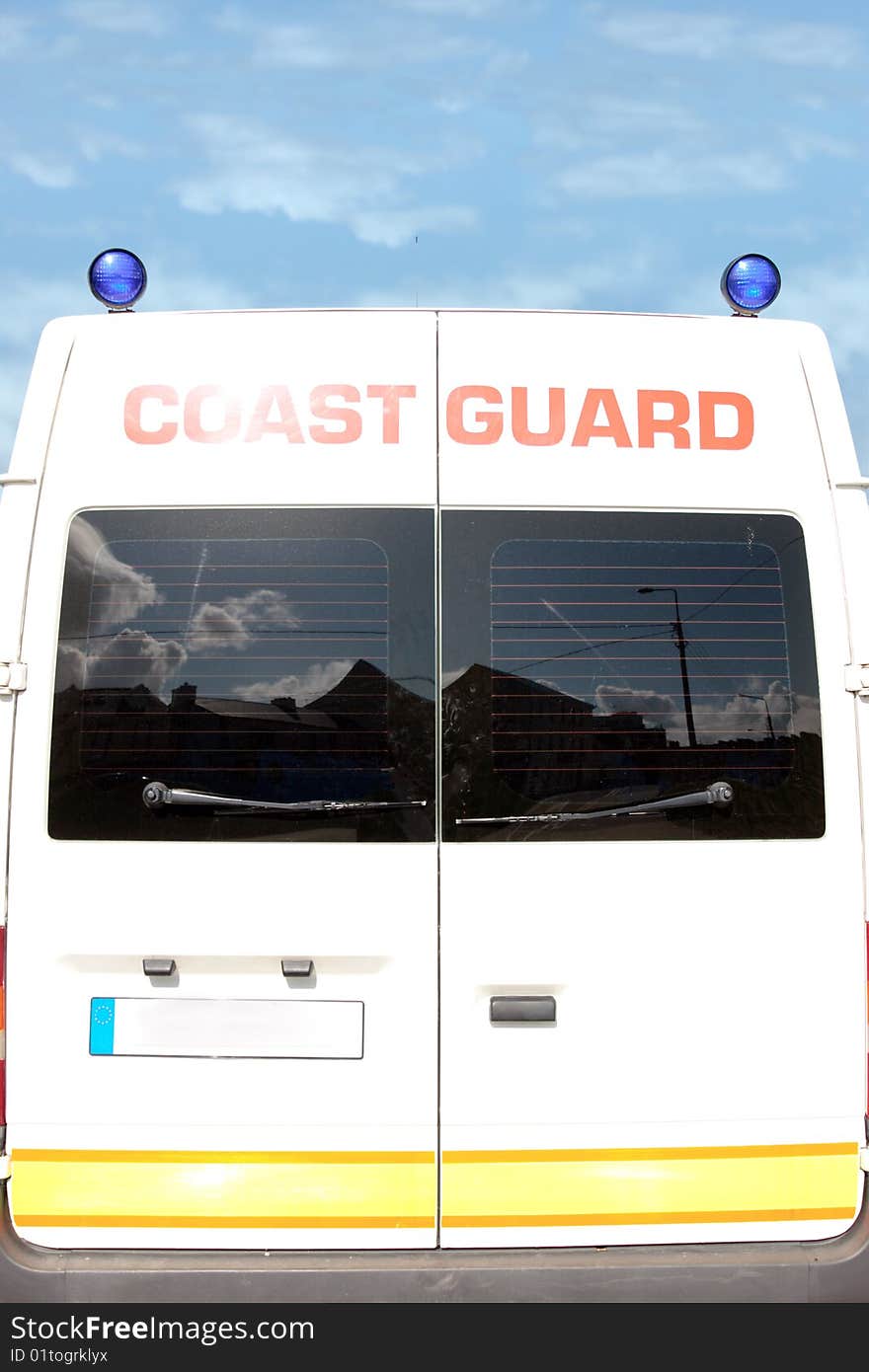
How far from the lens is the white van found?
2.88m

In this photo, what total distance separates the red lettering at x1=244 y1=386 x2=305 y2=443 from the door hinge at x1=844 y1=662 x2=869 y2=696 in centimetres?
148

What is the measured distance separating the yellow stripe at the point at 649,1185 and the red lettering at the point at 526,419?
1.75 metres

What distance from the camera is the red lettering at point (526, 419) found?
304cm

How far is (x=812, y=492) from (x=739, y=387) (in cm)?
33

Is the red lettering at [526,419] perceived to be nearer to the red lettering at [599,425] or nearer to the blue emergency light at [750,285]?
the red lettering at [599,425]

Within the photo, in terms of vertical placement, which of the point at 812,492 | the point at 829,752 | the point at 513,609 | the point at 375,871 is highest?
the point at 812,492

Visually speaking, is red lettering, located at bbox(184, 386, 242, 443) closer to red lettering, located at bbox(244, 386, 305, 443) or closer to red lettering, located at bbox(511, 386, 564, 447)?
red lettering, located at bbox(244, 386, 305, 443)

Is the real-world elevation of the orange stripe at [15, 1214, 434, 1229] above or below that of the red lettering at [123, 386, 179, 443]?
below

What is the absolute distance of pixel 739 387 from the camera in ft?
10.2

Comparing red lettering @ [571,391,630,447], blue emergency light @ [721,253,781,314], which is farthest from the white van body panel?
blue emergency light @ [721,253,781,314]

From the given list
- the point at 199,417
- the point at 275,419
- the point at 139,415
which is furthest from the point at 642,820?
the point at 139,415

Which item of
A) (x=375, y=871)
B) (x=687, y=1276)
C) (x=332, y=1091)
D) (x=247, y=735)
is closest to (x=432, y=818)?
(x=375, y=871)

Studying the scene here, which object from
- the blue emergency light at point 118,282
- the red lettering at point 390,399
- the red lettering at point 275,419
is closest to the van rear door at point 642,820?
the red lettering at point 390,399

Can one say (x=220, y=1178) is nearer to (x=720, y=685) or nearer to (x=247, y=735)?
(x=247, y=735)
